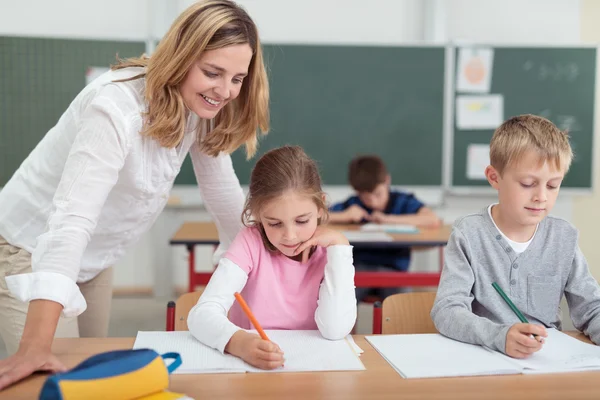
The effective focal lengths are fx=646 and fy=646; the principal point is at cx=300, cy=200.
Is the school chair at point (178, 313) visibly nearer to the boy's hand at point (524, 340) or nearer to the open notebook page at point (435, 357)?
the open notebook page at point (435, 357)

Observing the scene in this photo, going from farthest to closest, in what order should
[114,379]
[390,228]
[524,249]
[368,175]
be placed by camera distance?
[368,175], [390,228], [524,249], [114,379]

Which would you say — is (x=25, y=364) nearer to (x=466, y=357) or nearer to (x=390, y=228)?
(x=466, y=357)

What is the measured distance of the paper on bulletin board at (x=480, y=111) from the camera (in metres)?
4.43

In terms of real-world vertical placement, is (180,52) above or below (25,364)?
above

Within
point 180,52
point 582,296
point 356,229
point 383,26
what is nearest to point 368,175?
point 356,229

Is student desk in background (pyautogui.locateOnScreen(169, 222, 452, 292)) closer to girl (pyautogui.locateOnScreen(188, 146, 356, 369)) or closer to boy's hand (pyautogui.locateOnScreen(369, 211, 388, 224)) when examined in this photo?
boy's hand (pyautogui.locateOnScreen(369, 211, 388, 224))

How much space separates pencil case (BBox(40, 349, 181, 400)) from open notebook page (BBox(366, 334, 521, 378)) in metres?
0.44

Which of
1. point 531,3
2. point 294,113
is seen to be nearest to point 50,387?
point 294,113

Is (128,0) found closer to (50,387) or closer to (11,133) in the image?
(11,133)

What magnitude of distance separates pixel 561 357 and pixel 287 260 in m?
0.67

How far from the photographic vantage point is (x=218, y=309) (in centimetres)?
139

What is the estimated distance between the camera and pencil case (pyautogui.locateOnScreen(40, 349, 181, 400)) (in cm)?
89

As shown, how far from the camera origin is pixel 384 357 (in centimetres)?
126

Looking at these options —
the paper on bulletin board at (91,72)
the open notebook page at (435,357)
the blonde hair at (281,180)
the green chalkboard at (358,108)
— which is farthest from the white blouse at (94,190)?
the paper on bulletin board at (91,72)
